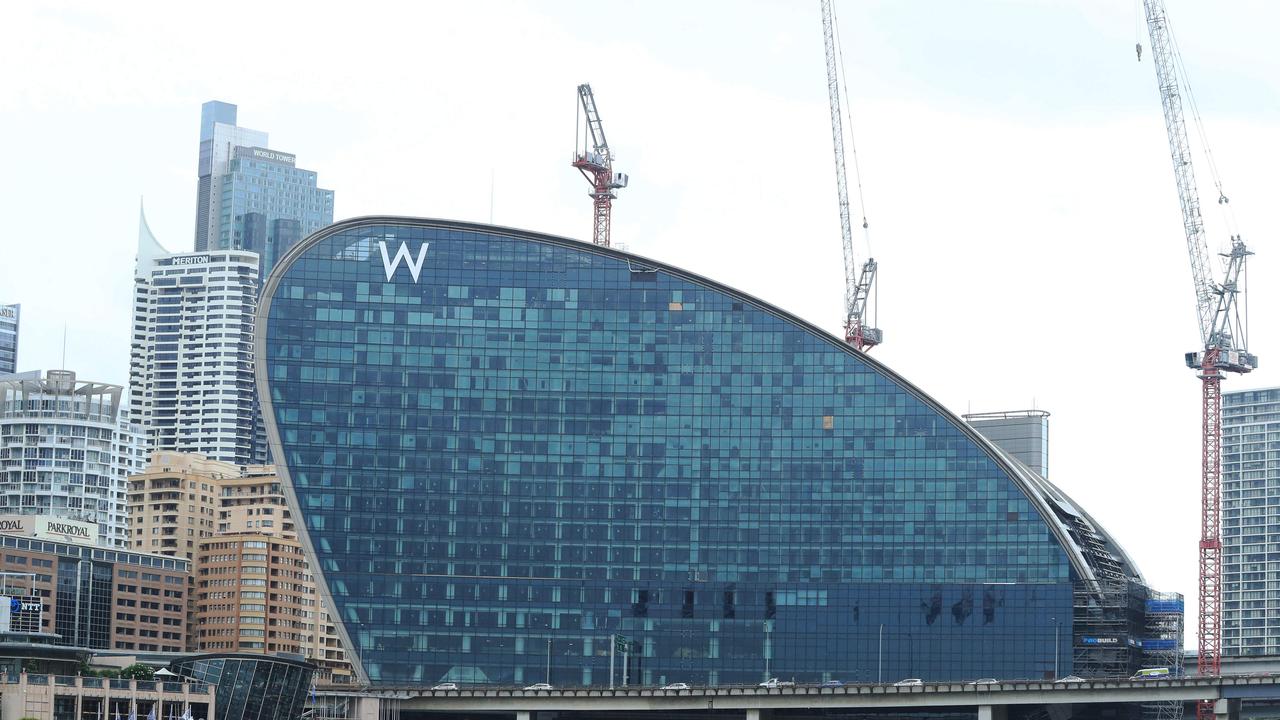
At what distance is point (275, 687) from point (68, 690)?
2261 cm

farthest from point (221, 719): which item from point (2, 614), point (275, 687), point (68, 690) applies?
point (2, 614)

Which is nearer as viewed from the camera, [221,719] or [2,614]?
[221,719]

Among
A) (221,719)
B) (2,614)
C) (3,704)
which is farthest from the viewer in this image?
(2,614)

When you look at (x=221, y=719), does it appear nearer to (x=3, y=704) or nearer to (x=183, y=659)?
(x=183, y=659)

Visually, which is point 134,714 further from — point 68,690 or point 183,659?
point 183,659

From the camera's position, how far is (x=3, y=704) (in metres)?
160

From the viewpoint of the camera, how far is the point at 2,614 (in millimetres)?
199250

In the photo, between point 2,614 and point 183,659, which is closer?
point 183,659

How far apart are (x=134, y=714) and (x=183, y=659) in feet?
62.2

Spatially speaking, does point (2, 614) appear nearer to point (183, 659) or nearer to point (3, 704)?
point (183, 659)

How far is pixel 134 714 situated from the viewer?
164750 mm

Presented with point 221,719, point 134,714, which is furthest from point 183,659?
point 134,714

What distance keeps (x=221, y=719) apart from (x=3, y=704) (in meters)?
23.1

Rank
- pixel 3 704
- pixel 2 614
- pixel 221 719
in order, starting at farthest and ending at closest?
1. pixel 2 614
2. pixel 221 719
3. pixel 3 704
